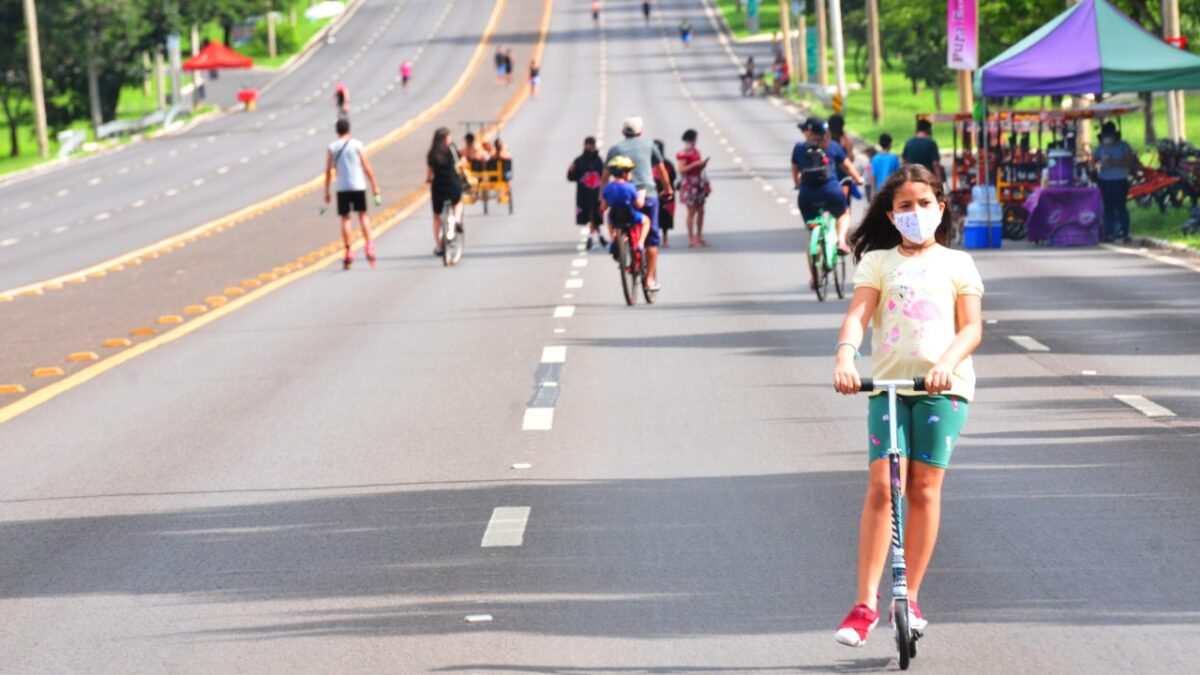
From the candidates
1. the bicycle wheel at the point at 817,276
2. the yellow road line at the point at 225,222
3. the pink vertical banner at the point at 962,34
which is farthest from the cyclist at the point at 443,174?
the pink vertical banner at the point at 962,34

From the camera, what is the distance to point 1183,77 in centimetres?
2873

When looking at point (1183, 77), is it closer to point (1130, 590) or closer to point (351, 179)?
point (351, 179)

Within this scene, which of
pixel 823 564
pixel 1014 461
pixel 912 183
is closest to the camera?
pixel 912 183

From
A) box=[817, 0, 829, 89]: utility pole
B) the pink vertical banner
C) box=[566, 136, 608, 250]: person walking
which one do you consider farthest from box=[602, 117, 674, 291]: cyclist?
box=[817, 0, 829, 89]: utility pole

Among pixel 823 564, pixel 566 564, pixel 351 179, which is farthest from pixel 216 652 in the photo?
pixel 351 179

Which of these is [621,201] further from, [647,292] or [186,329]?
[186,329]

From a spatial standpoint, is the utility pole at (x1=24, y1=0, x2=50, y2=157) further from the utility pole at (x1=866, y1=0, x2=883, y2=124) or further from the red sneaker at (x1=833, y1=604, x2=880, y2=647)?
the red sneaker at (x1=833, y1=604, x2=880, y2=647)

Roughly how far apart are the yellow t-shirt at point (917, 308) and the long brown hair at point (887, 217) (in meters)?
0.17

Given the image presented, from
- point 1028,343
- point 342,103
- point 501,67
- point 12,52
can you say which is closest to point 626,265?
point 1028,343

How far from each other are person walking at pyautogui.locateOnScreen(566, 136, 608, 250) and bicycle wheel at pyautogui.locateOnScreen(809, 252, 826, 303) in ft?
29.9

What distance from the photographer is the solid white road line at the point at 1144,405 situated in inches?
529

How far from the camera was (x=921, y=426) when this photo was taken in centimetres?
723

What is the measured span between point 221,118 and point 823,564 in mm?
83235

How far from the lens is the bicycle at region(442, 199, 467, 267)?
2930 cm
